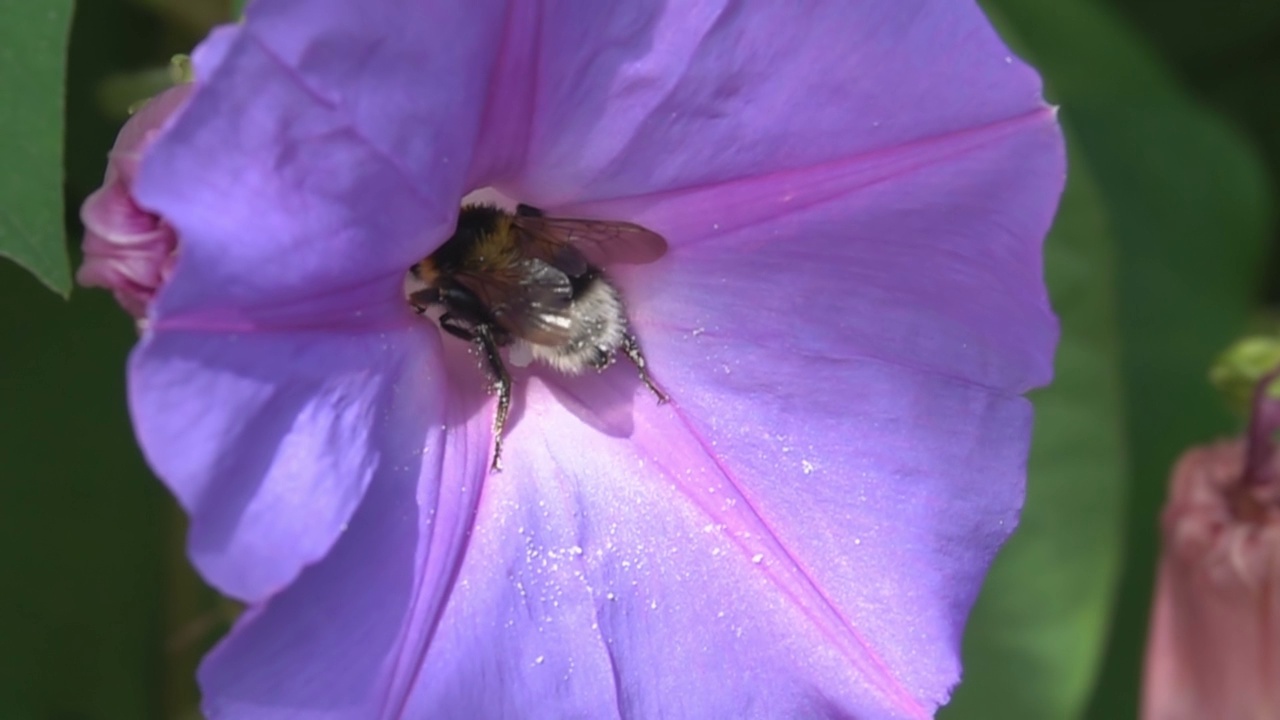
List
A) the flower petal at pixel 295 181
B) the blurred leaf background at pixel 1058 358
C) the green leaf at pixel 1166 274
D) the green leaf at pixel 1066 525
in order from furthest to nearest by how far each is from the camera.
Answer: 1. the green leaf at pixel 1166 274
2. the green leaf at pixel 1066 525
3. the blurred leaf background at pixel 1058 358
4. the flower petal at pixel 295 181

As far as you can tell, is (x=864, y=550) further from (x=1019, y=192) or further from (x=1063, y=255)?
(x=1063, y=255)

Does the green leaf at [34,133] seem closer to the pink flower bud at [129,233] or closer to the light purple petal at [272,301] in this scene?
the pink flower bud at [129,233]

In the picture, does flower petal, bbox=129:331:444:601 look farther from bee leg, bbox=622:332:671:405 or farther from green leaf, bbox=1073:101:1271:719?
green leaf, bbox=1073:101:1271:719

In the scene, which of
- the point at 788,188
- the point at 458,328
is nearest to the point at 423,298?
the point at 458,328

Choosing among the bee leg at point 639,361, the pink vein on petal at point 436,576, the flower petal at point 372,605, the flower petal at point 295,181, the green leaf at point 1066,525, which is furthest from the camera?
the green leaf at point 1066,525

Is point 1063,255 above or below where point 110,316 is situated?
below

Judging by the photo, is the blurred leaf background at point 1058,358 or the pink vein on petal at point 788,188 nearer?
the pink vein on petal at point 788,188

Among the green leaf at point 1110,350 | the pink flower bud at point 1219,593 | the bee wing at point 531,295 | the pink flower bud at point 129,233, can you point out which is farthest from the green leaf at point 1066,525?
the pink flower bud at point 129,233

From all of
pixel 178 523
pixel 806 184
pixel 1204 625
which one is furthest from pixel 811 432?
pixel 178 523
